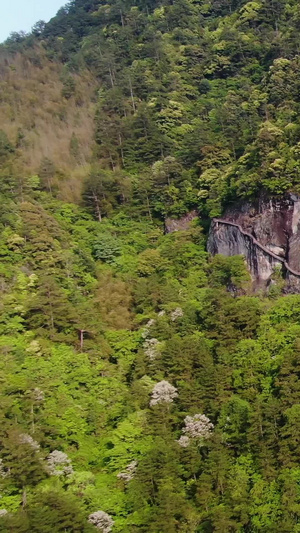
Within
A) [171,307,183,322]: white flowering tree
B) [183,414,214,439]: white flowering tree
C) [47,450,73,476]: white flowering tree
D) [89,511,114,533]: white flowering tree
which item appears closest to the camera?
[89,511,114,533]: white flowering tree

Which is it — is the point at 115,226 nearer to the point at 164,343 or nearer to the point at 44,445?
the point at 164,343

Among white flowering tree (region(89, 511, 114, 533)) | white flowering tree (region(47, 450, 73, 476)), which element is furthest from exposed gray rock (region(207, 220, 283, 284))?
white flowering tree (region(89, 511, 114, 533))

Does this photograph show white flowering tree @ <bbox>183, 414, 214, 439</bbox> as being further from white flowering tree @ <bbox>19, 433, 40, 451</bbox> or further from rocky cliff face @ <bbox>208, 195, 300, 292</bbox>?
rocky cliff face @ <bbox>208, 195, 300, 292</bbox>

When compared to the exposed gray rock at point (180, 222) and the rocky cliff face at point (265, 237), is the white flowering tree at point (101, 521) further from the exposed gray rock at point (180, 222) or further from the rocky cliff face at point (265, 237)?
the exposed gray rock at point (180, 222)

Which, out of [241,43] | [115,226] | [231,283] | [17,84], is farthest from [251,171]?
[17,84]

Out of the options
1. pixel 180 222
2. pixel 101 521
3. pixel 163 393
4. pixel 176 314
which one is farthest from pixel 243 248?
pixel 101 521

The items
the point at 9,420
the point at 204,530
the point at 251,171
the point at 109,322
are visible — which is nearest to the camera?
the point at 204,530
